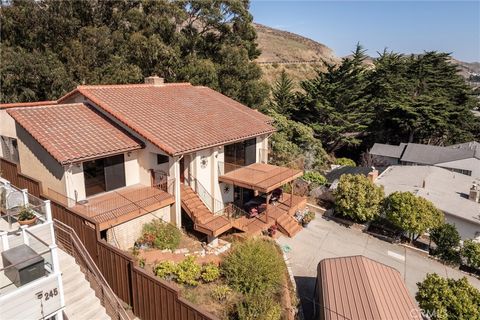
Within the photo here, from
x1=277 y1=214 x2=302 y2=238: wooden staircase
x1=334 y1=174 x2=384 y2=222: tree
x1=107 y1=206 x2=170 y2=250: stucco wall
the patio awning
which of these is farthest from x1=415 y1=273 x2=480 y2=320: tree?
x1=107 y1=206 x2=170 y2=250: stucco wall

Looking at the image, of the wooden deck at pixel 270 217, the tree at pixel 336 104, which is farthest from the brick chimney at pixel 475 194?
the tree at pixel 336 104

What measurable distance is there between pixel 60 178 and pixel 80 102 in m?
5.85

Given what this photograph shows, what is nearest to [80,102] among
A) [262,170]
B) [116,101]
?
[116,101]

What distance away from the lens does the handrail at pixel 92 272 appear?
955 centimetres

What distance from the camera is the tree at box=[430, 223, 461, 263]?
18.4m

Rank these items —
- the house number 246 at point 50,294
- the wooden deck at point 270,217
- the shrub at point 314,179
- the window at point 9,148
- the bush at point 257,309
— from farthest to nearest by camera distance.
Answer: the shrub at point 314,179, the window at point 9,148, the wooden deck at point 270,217, the bush at point 257,309, the house number 246 at point 50,294

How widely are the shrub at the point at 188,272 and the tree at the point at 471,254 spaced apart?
15.6 m

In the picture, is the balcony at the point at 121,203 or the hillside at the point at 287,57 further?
the hillside at the point at 287,57

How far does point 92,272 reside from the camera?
1016 centimetres

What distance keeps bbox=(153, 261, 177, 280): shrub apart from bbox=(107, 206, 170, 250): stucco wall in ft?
8.94

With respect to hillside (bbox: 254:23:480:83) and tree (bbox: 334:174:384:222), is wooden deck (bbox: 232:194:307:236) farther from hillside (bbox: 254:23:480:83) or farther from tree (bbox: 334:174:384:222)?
hillside (bbox: 254:23:480:83)

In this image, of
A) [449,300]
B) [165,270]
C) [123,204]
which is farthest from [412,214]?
[123,204]

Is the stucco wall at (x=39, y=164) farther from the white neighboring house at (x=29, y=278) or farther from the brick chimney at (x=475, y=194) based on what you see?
the brick chimney at (x=475, y=194)

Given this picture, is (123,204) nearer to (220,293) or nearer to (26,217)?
(26,217)
